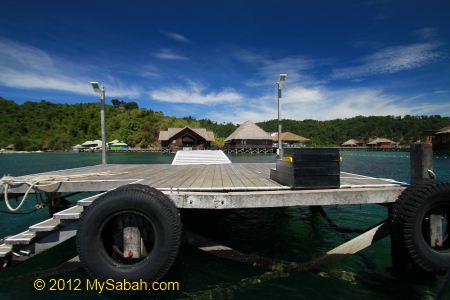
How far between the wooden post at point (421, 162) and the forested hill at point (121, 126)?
82.3 metres

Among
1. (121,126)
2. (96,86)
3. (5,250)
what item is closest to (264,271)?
(5,250)

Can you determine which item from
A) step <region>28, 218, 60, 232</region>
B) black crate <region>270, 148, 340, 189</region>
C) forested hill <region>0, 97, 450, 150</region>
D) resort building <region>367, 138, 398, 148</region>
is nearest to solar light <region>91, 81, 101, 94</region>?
step <region>28, 218, 60, 232</region>

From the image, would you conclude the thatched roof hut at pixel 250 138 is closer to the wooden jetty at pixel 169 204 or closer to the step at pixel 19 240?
the wooden jetty at pixel 169 204

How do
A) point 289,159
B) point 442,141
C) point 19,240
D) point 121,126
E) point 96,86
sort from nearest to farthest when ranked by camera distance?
point 19,240
point 289,159
point 96,86
point 442,141
point 121,126

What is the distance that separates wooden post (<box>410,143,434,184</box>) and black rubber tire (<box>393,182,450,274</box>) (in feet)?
1.25

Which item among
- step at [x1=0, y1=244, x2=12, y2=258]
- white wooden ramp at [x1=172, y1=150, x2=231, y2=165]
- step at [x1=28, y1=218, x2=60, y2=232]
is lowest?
step at [x1=0, y1=244, x2=12, y2=258]

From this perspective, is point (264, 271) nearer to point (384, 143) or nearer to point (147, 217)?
point (147, 217)

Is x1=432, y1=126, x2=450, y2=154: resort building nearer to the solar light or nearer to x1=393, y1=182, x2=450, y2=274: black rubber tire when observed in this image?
x1=393, y1=182, x2=450, y2=274: black rubber tire

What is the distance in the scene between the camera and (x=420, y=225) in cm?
372

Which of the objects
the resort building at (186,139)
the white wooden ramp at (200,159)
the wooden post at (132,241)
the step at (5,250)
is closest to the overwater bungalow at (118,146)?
the resort building at (186,139)

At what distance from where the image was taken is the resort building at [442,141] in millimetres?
50062

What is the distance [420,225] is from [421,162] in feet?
3.65

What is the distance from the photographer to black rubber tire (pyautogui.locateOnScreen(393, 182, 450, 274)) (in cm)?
370

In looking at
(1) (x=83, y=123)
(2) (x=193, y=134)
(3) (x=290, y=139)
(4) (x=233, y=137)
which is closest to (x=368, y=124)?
(3) (x=290, y=139)
